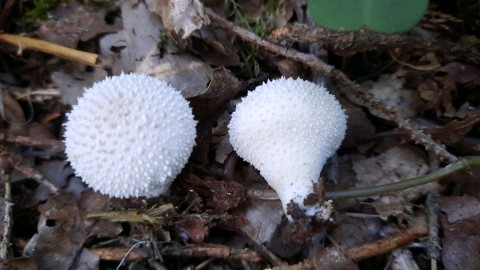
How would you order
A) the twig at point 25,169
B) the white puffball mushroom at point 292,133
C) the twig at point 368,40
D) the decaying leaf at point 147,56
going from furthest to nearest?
the decaying leaf at point 147,56 → the twig at point 25,169 → the twig at point 368,40 → the white puffball mushroom at point 292,133

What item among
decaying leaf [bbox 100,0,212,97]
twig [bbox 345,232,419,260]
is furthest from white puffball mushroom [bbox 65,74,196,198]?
twig [bbox 345,232,419,260]

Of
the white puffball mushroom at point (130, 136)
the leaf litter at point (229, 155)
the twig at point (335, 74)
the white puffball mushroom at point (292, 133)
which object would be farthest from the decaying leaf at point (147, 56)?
the white puffball mushroom at point (292, 133)

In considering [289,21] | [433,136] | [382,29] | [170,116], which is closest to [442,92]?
[433,136]

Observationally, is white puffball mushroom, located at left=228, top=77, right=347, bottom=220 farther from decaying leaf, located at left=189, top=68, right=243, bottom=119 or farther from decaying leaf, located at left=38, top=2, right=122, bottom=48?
decaying leaf, located at left=38, top=2, right=122, bottom=48

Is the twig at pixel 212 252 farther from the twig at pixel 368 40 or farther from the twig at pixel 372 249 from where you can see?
the twig at pixel 368 40

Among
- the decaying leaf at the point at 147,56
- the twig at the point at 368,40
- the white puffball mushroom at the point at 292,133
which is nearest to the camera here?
the white puffball mushroom at the point at 292,133

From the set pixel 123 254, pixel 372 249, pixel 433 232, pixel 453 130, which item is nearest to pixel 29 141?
pixel 123 254

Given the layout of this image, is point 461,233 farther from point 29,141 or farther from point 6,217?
point 29,141

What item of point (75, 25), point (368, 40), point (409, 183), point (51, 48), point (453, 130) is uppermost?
point (368, 40)
